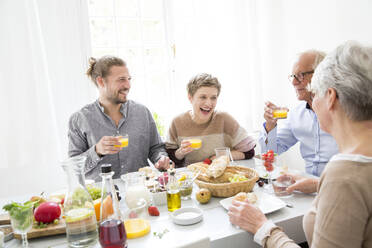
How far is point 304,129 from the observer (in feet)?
6.98

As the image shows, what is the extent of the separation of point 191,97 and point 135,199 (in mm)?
1374

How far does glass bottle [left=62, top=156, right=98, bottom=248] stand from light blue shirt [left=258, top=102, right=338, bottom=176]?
1.58 meters

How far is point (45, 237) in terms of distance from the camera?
3.70 feet

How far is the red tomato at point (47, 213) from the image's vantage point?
3.75ft

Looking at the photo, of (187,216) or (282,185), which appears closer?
(187,216)

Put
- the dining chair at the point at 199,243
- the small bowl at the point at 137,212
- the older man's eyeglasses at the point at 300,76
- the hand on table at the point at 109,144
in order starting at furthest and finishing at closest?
1. the older man's eyeglasses at the point at 300,76
2. the hand on table at the point at 109,144
3. the small bowl at the point at 137,212
4. the dining chair at the point at 199,243

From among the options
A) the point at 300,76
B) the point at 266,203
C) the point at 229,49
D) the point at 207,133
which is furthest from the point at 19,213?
the point at 229,49

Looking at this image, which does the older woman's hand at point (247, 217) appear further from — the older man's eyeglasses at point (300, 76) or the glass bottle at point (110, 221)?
the older man's eyeglasses at point (300, 76)

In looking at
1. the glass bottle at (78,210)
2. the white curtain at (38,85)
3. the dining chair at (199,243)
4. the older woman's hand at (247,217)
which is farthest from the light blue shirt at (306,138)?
the white curtain at (38,85)

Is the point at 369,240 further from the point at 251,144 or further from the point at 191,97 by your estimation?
the point at 191,97

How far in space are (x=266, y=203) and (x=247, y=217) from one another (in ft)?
0.69

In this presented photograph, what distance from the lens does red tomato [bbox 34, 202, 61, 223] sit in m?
1.14

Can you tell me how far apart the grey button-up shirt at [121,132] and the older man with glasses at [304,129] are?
3.06 ft

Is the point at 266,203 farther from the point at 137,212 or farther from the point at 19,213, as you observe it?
the point at 19,213
